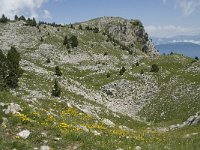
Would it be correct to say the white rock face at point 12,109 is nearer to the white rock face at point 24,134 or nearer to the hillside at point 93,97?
the hillside at point 93,97

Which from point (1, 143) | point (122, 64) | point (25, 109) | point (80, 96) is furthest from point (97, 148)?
point (122, 64)

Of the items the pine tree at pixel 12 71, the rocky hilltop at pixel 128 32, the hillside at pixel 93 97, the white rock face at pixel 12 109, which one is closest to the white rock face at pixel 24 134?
the hillside at pixel 93 97

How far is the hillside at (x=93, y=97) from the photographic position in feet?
70.0

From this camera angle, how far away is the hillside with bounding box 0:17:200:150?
70.0ft

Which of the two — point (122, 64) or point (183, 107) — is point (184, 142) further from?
point (122, 64)

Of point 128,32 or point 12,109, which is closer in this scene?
point 12,109

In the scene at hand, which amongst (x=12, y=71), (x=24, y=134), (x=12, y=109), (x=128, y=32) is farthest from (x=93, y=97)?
(x=128, y=32)

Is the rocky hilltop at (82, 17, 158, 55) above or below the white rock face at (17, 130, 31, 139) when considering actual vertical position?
above

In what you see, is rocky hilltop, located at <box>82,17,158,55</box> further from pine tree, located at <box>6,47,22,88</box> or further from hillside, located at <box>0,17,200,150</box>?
pine tree, located at <box>6,47,22,88</box>

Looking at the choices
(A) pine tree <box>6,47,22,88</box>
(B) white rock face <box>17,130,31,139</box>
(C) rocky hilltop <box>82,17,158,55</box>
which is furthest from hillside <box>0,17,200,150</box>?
(C) rocky hilltop <box>82,17,158,55</box>

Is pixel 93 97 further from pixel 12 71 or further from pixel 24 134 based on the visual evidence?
pixel 24 134

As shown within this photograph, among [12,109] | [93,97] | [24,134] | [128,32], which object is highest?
[128,32]

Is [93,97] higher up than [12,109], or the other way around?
[12,109]

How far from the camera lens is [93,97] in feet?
184
